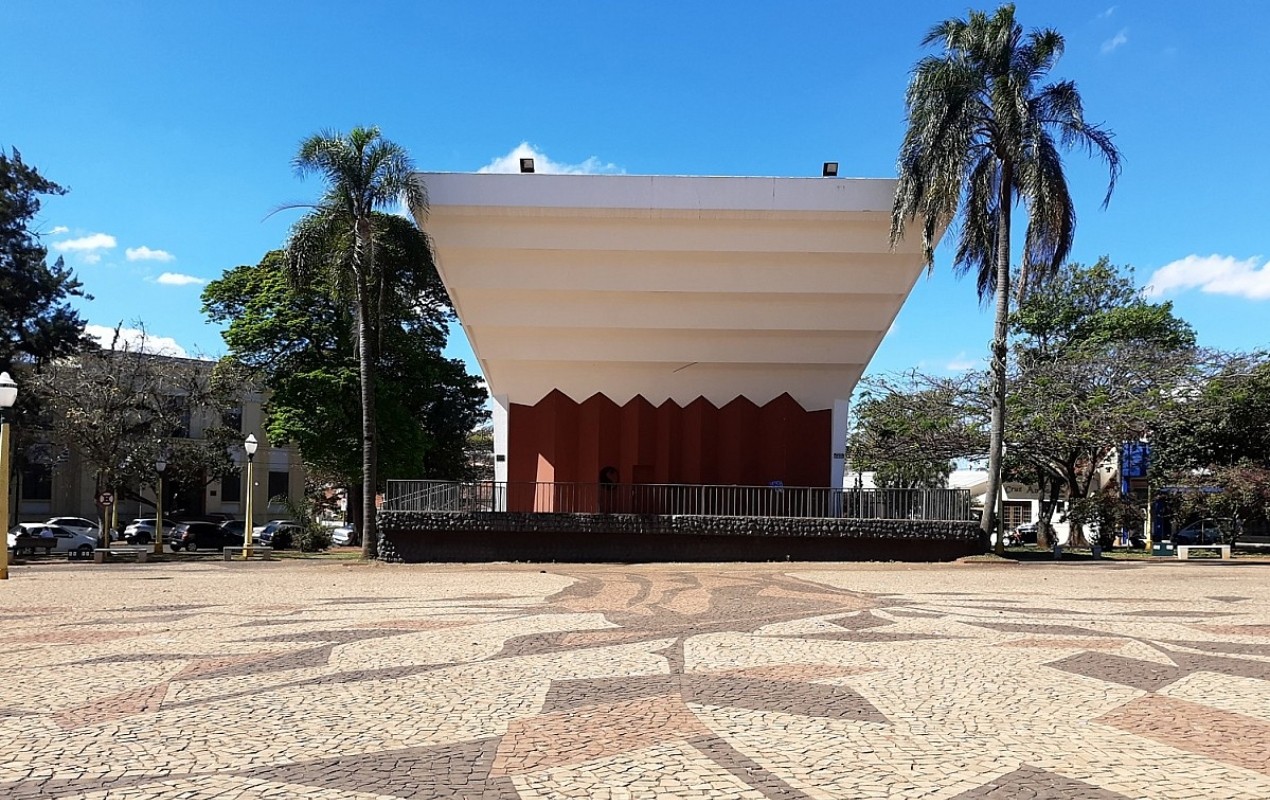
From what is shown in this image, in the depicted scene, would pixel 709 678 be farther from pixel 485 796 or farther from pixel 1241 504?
pixel 1241 504

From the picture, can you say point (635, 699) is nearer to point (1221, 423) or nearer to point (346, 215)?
point (346, 215)

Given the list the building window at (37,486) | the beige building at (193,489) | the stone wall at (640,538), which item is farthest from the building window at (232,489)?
the stone wall at (640,538)

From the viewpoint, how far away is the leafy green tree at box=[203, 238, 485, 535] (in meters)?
31.5

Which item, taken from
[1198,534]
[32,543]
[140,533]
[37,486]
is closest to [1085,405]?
[1198,534]

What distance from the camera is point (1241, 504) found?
27.8 meters

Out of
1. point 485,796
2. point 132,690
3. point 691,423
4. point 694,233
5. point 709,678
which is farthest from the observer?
point 691,423

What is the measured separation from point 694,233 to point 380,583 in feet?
35.3

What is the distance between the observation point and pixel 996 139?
2162 cm

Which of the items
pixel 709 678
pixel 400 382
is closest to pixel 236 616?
pixel 709 678

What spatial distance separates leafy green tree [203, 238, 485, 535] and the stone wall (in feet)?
30.2

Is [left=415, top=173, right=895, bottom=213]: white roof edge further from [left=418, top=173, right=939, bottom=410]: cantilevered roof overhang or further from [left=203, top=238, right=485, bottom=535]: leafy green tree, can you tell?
[left=203, top=238, right=485, bottom=535]: leafy green tree

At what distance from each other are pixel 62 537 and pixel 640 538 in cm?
2090

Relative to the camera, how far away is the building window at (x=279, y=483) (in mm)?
50000

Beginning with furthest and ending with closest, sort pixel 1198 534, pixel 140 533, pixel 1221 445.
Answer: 1. pixel 140 533
2. pixel 1198 534
3. pixel 1221 445
